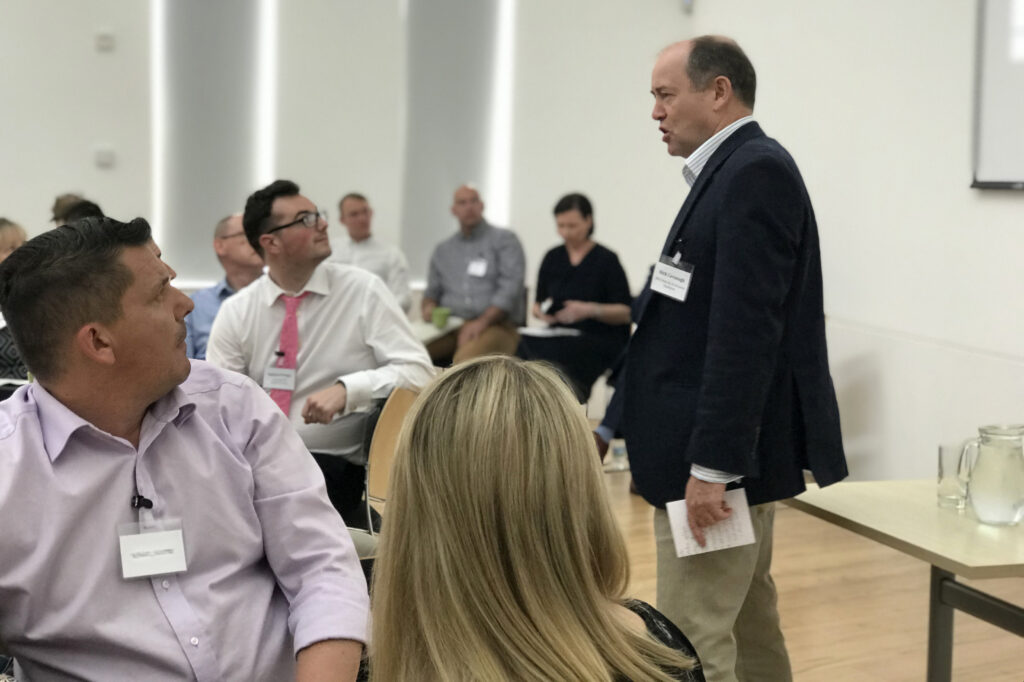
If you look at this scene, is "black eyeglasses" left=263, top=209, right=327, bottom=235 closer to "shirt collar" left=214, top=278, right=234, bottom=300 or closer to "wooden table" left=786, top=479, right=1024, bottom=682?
"shirt collar" left=214, top=278, right=234, bottom=300

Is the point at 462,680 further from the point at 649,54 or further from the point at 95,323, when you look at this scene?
the point at 649,54

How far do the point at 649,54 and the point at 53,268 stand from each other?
676cm

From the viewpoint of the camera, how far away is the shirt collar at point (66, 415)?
5.23ft

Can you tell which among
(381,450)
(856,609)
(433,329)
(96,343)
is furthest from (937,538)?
(433,329)

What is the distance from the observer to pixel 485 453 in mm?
1159

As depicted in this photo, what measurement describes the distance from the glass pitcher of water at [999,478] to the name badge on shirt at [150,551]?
165 cm

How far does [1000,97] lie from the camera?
14.7ft

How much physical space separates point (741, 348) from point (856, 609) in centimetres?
225

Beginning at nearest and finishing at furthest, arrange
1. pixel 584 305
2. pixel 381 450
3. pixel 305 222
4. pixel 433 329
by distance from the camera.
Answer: pixel 381 450
pixel 305 222
pixel 584 305
pixel 433 329

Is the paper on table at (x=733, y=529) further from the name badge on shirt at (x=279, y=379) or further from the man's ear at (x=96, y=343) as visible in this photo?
the name badge on shirt at (x=279, y=379)

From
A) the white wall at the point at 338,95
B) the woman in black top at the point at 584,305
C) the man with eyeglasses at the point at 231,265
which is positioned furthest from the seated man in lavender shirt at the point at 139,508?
the white wall at the point at 338,95

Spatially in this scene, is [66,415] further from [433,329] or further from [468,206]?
[468,206]

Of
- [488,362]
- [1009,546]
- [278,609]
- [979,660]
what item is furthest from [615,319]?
[488,362]

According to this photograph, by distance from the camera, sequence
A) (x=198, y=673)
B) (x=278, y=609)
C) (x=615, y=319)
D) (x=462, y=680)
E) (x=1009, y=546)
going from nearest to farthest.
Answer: (x=462, y=680) < (x=198, y=673) < (x=278, y=609) < (x=1009, y=546) < (x=615, y=319)
